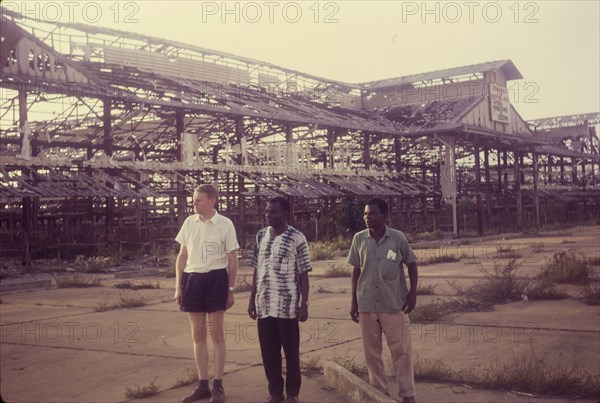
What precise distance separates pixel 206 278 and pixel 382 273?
60.0 inches

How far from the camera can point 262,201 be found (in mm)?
39875

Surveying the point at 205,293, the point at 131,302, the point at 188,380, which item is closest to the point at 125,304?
the point at 131,302

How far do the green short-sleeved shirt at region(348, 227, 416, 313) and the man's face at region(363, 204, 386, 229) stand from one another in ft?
0.28

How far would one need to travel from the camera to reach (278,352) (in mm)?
5445

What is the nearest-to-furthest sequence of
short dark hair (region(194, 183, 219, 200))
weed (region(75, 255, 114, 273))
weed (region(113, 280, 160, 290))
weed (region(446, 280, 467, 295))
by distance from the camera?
short dark hair (region(194, 183, 219, 200)), weed (region(446, 280, 467, 295)), weed (region(113, 280, 160, 290)), weed (region(75, 255, 114, 273))

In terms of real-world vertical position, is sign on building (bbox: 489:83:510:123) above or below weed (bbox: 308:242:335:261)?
above

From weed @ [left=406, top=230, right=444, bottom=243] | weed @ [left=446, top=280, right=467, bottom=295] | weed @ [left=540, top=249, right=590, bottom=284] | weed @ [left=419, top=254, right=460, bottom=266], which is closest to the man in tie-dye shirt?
weed @ [left=446, top=280, right=467, bottom=295]

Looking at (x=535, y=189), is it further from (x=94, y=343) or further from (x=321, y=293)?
(x=94, y=343)

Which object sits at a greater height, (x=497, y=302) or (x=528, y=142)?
(x=528, y=142)

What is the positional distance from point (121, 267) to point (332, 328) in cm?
1305

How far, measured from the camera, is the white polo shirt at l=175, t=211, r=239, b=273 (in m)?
5.68

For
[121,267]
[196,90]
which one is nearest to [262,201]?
[196,90]

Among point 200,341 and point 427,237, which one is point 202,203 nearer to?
point 200,341

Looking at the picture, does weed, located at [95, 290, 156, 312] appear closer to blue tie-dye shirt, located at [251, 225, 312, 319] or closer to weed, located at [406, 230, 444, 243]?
blue tie-dye shirt, located at [251, 225, 312, 319]
